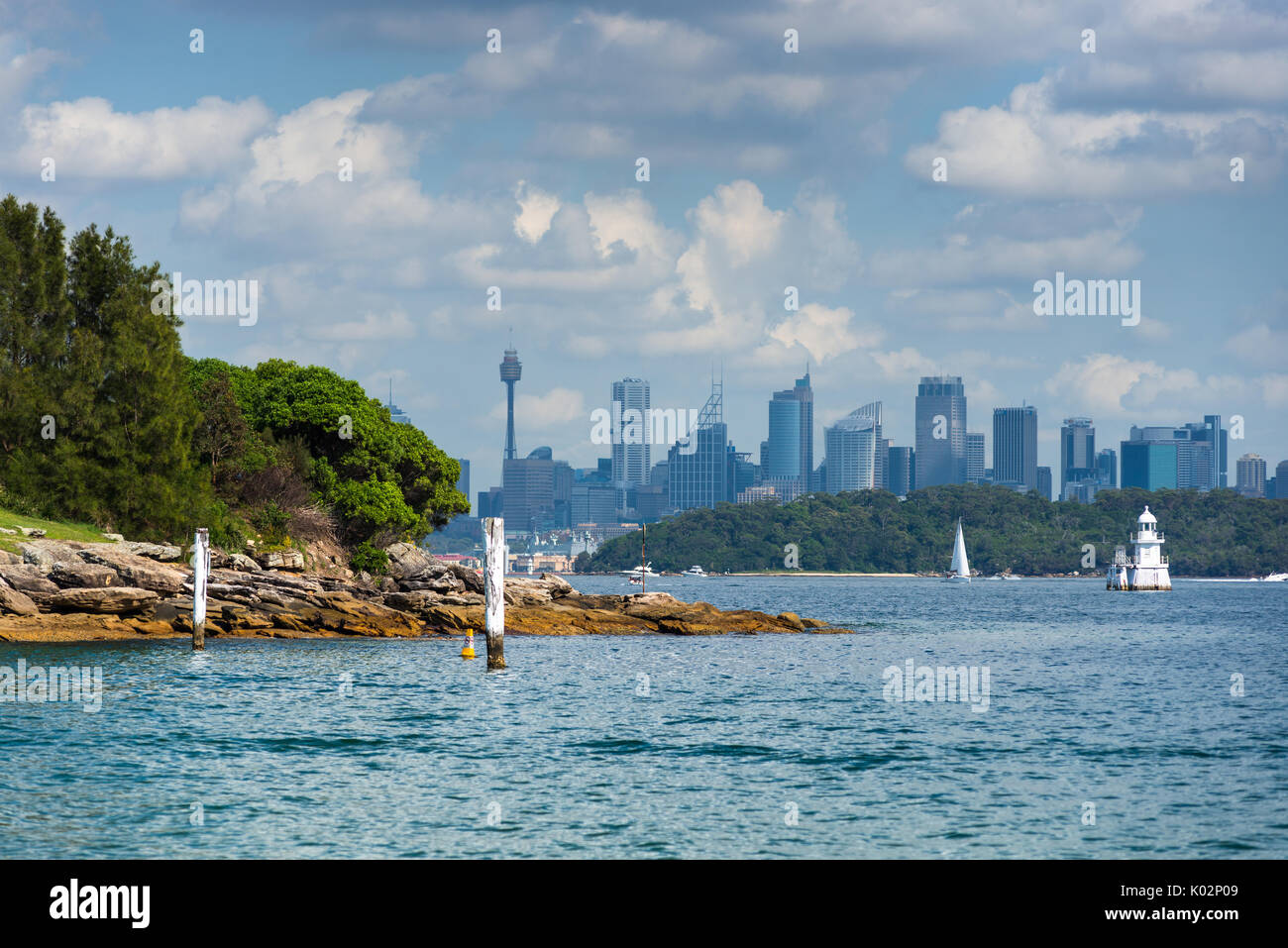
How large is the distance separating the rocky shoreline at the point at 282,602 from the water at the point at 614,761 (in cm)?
261

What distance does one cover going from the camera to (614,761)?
27.8 m

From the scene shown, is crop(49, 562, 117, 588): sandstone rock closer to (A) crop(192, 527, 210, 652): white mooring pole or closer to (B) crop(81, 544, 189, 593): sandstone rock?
(B) crop(81, 544, 189, 593): sandstone rock

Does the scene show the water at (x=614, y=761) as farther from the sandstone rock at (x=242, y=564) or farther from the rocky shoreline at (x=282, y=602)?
the sandstone rock at (x=242, y=564)

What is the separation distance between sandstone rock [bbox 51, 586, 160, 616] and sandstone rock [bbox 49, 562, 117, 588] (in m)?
0.57

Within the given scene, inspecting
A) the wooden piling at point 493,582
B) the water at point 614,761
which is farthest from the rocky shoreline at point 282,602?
the wooden piling at point 493,582

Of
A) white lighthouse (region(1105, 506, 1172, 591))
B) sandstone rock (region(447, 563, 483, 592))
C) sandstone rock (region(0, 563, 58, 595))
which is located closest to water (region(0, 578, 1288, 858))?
sandstone rock (region(0, 563, 58, 595))

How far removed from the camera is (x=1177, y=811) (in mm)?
23094

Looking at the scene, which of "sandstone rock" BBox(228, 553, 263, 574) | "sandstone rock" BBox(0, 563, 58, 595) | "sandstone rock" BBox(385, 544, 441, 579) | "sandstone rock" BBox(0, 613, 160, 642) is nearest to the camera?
"sandstone rock" BBox(0, 613, 160, 642)

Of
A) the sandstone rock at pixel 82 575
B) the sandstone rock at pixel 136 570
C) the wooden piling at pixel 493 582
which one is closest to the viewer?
the wooden piling at pixel 493 582

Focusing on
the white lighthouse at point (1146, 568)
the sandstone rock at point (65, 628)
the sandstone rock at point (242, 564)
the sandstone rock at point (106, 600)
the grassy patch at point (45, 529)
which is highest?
the grassy patch at point (45, 529)

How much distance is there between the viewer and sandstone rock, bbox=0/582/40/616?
4797 cm

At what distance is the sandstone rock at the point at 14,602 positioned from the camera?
4797cm
